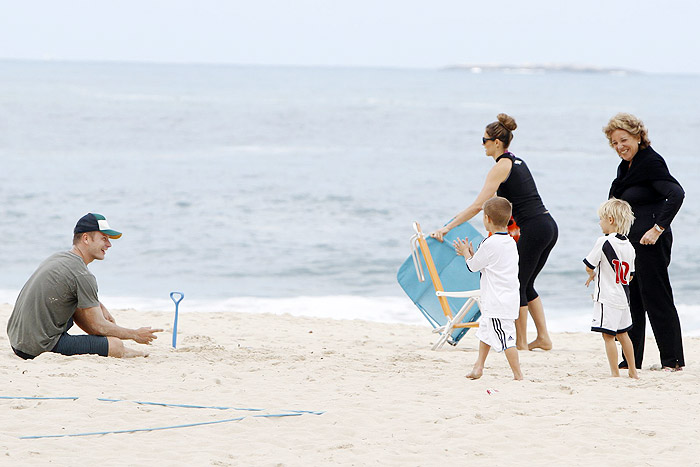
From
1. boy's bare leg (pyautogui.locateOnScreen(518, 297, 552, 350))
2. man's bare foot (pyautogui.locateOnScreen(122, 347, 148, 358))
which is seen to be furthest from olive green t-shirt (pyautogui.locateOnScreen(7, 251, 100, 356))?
boy's bare leg (pyautogui.locateOnScreen(518, 297, 552, 350))

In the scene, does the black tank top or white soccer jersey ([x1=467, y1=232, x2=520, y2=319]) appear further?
the black tank top

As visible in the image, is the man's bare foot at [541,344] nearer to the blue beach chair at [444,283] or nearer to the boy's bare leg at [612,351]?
the blue beach chair at [444,283]

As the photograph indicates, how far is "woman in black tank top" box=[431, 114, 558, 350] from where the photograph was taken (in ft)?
18.5

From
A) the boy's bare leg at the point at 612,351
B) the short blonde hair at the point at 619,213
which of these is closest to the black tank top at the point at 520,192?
the short blonde hair at the point at 619,213

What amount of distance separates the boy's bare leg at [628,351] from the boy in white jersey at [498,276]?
2.17 ft

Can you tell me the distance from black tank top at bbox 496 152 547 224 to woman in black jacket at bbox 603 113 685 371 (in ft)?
2.05

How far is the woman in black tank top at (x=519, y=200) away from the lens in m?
5.63

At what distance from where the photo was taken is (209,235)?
14.6m

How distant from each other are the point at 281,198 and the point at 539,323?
43.4ft

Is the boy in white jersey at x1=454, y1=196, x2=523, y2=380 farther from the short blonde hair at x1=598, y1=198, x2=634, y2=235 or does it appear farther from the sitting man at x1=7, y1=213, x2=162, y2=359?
the sitting man at x1=7, y1=213, x2=162, y2=359

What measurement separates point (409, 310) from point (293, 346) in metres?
3.52

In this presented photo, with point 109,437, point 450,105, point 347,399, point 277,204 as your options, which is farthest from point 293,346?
point 450,105

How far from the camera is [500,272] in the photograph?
479 cm

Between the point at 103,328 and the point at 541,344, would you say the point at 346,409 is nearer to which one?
the point at 103,328
